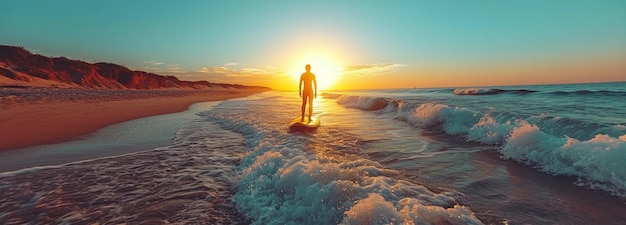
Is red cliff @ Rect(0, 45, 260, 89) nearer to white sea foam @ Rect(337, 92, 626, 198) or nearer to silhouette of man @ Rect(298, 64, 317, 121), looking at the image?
silhouette of man @ Rect(298, 64, 317, 121)

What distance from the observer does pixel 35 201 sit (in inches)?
156

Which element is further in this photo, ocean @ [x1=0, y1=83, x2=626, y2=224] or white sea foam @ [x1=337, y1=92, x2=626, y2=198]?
white sea foam @ [x1=337, y1=92, x2=626, y2=198]

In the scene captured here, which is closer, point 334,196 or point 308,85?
point 334,196

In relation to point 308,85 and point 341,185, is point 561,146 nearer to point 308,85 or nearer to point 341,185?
point 341,185

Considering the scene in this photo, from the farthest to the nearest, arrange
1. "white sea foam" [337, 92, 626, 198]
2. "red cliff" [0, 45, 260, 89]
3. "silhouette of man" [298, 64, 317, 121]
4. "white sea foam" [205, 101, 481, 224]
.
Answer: "red cliff" [0, 45, 260, 89] → "silhouette of man" [298, 64, 317, 121] → "white sea foam" [337, 92, 626, 198] → "white sea foam" [205, 101, 481, 224]

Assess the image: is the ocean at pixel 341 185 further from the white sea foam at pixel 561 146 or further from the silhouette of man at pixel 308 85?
the silhouette of man at pixel 308 85

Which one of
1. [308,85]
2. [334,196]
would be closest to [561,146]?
[334,196]

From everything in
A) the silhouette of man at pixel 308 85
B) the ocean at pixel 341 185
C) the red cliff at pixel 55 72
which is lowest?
the ocean at pixel 341 185

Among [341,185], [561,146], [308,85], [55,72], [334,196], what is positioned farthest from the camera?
[55,72]

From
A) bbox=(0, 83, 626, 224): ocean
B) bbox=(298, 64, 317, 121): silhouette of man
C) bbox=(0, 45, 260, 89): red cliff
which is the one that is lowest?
bbox=(0, 83, 626, 224): ocean

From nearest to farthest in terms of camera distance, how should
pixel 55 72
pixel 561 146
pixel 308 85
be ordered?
1. pixel 561 146
2. pixel 308 85
3. pixel 55 72

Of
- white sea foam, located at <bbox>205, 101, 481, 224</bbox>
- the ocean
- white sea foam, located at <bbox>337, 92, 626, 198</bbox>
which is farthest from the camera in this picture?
white sea foam, located at <bbox>337, 92, 626, 198</bbox>

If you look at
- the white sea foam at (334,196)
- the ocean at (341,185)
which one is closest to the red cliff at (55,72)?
the ocean at (341,185)

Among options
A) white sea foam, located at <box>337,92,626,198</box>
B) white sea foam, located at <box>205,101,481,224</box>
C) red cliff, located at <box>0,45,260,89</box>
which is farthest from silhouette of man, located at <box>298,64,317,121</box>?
red cliff, located at <box>0,45,260,89</box>
